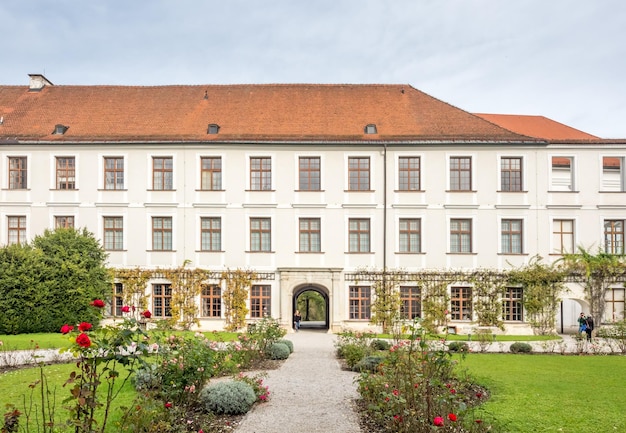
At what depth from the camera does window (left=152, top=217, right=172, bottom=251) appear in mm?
25984

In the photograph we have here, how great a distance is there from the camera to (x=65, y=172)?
2634 centimetres

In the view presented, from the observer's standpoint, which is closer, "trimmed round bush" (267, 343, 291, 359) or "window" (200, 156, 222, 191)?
"trimmed round bush" (267, 343, 291, 359)

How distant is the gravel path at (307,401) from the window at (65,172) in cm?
1517

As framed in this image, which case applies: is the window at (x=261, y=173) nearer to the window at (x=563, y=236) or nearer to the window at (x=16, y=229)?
the window at (x=16, y=229)

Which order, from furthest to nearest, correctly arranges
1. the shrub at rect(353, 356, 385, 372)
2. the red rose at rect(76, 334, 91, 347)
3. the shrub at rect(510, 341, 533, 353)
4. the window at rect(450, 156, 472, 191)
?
the window at rect(450, 156, 472, 191)
the shrub at rect(510, 341, 533, 353)
the shrub at rect(353, 356, 385, 372)
the red rose at rect(76, 334, 91, 347)

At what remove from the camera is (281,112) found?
2775cm

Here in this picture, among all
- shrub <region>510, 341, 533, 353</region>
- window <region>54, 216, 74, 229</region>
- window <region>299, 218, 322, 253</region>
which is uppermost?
window <region>54, 216, 74, 229</region>

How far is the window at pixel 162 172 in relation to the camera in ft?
86.1

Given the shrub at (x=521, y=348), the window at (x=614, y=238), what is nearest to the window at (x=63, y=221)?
the shrub at (x=521, y=348)

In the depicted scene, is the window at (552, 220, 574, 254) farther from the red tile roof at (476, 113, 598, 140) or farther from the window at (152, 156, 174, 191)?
the window at (152, 156, 174, 191)

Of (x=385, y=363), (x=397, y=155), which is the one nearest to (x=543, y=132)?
(x=397, y=155)

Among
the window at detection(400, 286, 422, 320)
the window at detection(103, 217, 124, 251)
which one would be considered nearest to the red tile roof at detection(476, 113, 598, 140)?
the window at detection(400, 286, 422, 320)

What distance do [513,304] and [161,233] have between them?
1679cm

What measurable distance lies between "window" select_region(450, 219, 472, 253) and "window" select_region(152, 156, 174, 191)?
1344 centimetres
